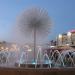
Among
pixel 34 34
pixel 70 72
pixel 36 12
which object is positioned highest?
pixel 36 12

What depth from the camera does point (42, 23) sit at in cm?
949

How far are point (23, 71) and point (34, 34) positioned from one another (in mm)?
3491

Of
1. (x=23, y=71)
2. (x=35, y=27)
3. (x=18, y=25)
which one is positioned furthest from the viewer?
(x=18, y=25)

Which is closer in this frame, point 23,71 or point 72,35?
point 23,71

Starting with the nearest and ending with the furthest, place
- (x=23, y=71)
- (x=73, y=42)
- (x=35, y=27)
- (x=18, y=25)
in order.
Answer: (x=23, y=71) < (x=35, y=27) < (x=18, y=25) < (x=73, y=42)

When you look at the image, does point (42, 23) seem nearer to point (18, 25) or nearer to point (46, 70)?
point (18, 25)

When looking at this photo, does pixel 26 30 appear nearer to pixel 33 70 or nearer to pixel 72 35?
pixel 33 70

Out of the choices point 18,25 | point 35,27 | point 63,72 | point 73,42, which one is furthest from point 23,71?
point 73,42

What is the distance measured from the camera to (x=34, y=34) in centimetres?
953

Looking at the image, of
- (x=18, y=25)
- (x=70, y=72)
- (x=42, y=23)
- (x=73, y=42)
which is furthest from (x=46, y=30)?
(x=73, y=42)

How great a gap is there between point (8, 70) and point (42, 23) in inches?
144

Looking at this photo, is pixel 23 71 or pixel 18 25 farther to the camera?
pixel 18 25

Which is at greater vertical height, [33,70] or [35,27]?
[35,27]

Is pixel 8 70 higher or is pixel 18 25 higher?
pixel 18 25
